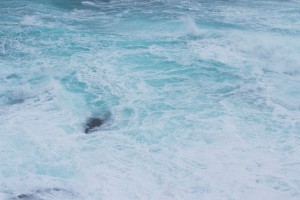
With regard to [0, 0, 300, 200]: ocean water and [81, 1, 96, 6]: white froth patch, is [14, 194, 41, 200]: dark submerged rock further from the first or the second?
[81, 1, 96, 6]: white froth patch

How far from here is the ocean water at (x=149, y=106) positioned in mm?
7145

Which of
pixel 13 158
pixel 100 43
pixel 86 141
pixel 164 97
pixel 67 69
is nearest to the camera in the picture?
pixel 13 158

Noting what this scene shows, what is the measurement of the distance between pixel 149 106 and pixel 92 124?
67.9 inches

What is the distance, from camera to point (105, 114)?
944 cm

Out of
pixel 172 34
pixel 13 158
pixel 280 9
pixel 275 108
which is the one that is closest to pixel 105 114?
pixel 13 158

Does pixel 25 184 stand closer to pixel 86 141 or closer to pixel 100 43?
pixel 86 141

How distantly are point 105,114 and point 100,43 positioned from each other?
17.1ft

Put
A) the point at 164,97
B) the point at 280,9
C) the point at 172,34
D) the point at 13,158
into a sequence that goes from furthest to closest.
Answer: the point at 280,9, the point at 172,34, the point at 164,97, the point at 13,158

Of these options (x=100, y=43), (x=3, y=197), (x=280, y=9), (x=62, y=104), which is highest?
(x=280, y=9)

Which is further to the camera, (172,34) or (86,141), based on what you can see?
(172,34)

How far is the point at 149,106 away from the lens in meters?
9.81

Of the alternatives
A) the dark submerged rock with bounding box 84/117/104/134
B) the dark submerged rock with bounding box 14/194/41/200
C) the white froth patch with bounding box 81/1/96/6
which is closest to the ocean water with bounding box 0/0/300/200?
the dark submerged rock with bounding box 14/194/41/200

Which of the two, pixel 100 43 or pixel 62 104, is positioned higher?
pixel 100 43

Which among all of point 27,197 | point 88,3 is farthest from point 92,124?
point 88,3
